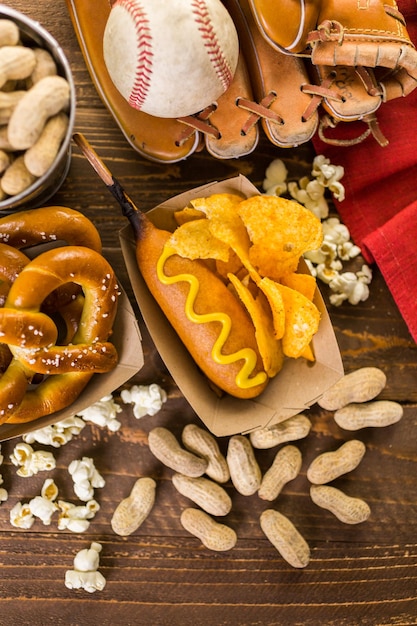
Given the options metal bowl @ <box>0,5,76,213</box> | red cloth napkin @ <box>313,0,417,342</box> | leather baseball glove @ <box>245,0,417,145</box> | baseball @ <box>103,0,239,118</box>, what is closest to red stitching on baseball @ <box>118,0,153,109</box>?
baseball @ <box>103,0,239,118</box>

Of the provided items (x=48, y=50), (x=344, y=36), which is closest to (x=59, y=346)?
(x=48, y=50)

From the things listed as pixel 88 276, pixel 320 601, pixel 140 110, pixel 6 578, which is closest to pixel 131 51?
pixel 140 110

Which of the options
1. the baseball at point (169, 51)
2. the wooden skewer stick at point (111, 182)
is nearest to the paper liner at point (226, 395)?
the wooden skewer stick at point (111, 182)

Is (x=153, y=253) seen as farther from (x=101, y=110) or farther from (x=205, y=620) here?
(x=205, y=620)

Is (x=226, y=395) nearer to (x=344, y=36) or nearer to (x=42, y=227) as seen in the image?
(x=42, y=227)

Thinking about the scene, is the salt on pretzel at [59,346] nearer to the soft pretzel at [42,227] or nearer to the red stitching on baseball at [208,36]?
the soft pretzel at [42,227]

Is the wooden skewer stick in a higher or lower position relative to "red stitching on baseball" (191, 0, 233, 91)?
lower

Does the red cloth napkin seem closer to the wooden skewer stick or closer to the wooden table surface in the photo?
the wooden table surface
